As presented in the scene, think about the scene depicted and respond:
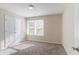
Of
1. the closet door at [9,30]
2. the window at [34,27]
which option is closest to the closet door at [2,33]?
the closet door at [9,30]

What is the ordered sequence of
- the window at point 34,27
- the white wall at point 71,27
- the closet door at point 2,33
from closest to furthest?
the white wall at point 71,27 < the window at point 34,27 < the closet door at point 2,33

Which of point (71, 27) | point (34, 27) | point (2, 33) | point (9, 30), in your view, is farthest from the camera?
point (9, 30)

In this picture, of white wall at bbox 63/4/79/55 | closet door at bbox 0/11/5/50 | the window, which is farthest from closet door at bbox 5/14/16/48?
white wall at bbox 63/4/79/55

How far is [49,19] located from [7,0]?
234 cm

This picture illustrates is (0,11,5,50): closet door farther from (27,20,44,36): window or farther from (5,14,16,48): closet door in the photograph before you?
(27,20,44,36): window

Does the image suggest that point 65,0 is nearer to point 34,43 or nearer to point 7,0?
point 7,0

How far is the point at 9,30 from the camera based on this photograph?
285cm

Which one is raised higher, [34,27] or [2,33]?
[34,27]

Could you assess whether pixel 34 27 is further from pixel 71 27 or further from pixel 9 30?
pixel 9 30

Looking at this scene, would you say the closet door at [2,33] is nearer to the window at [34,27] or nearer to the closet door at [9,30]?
the closet door at [9,30]

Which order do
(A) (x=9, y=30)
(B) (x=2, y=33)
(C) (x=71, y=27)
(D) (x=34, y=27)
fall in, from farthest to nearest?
(A) (x=9, y=30) < (B) (x=2, y=33) < (D) (x=34, y=27) < (C) (x=71, y=27)

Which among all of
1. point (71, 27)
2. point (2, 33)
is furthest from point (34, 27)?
point (2, 33)

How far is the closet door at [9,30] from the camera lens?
104 inches

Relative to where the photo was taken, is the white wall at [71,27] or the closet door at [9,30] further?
the closet door at [9,30]
